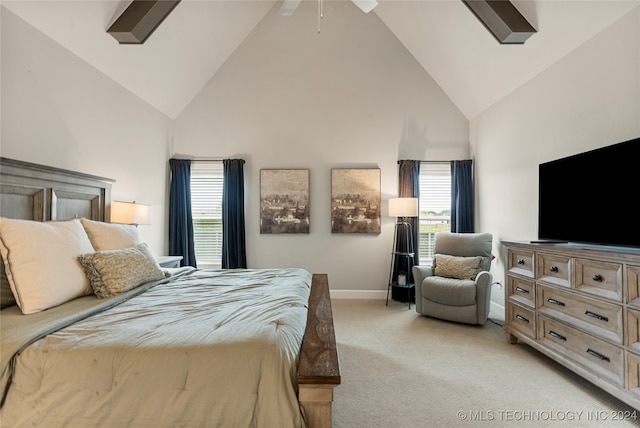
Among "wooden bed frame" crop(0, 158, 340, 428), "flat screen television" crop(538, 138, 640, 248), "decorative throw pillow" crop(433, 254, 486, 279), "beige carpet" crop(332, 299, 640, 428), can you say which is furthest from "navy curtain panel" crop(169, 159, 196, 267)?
"flat screen television" crop(538, 138, 640, 248)

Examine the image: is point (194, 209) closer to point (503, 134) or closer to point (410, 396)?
point (410, 396)

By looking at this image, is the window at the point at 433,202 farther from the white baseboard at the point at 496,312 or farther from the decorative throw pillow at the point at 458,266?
the white baseboard at the point at 496,312

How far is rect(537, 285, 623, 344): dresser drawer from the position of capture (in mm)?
1908

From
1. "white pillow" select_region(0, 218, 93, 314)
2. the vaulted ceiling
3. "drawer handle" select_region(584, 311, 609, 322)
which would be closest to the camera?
"white pillow" select_region(0, 218, 93, 314)

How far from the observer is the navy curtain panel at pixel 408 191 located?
14.9 feet

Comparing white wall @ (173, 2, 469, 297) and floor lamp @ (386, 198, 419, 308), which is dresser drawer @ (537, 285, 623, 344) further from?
white wall @ (173, 2, 469, 297)

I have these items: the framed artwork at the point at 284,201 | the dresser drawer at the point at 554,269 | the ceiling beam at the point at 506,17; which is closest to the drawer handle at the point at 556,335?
the dresser drawer at the point at 554,269

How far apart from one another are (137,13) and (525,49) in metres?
3.91

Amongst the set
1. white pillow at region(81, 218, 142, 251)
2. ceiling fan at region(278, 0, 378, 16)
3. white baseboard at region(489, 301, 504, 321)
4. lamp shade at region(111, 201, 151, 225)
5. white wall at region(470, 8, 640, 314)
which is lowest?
white baseboard at region(489, 301, 504, 321)

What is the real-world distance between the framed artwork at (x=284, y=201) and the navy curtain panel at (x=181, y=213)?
1.11 meters

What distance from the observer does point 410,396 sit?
6.81 ft

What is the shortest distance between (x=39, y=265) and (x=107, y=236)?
Result: 0.64 metres

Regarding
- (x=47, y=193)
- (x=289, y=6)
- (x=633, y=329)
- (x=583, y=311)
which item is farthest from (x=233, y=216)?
(x=633, y=329)

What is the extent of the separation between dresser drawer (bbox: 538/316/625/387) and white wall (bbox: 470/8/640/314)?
127 cm
